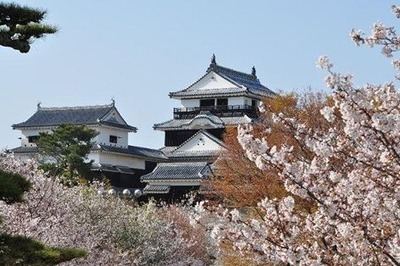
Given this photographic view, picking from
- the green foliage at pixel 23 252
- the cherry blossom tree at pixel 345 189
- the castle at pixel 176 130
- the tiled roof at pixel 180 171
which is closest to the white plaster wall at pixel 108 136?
the castle at pixel 176 130

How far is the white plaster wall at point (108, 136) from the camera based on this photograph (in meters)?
44.7

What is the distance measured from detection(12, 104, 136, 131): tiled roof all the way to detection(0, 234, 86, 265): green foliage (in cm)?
3649

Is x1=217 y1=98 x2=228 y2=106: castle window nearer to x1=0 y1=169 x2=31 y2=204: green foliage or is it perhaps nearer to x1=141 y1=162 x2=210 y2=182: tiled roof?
x1=141 y1=162 x2=210 y2=182: tiled roof

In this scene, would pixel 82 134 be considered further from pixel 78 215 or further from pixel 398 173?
pixel 398 173

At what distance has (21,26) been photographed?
756 cm

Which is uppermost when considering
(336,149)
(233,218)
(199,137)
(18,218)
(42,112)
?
(42,112)

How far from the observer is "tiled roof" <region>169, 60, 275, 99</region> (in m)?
40.0

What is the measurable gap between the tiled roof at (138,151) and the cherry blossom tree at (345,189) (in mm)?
36808

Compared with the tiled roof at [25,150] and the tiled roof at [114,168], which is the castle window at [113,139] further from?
the tiled roof at [25,150]

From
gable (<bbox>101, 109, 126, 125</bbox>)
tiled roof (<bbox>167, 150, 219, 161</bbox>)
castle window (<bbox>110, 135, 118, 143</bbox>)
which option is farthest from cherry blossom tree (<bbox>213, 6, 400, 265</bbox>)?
castle window (<bbox>110, 135, 118, 143</bbox>)

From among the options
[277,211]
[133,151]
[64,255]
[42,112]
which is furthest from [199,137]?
[277,211]

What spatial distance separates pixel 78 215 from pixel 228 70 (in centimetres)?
2710

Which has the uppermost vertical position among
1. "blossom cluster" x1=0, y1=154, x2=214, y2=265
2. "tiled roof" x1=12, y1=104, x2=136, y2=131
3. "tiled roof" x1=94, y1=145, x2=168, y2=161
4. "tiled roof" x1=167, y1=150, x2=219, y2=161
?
"tiled roof" x1=12, y1=104, x2=136, y2=131

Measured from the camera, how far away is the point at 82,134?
126ft
